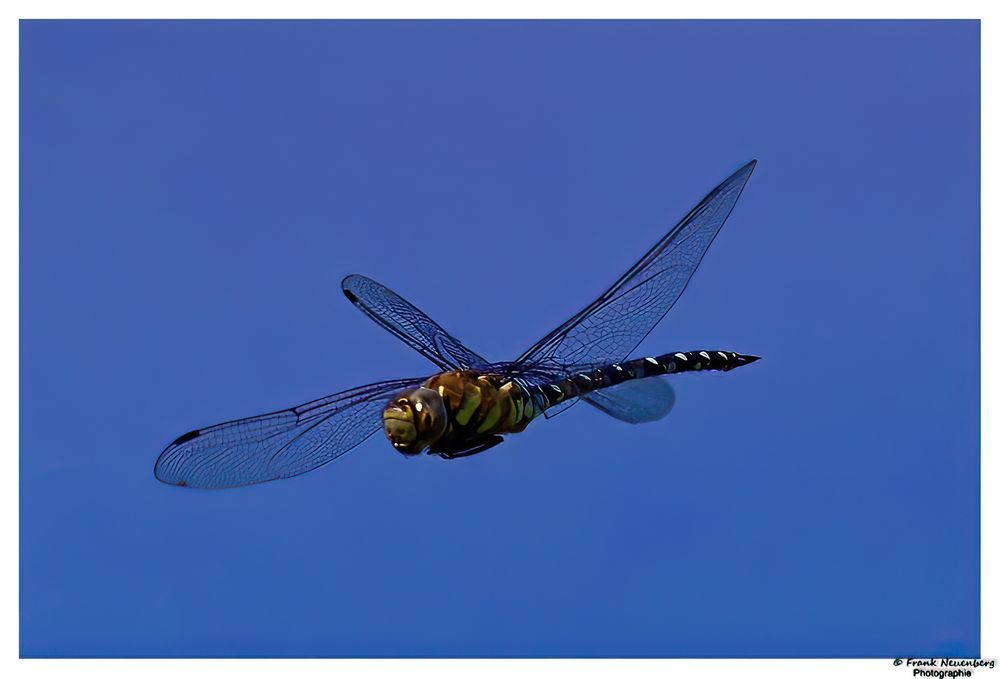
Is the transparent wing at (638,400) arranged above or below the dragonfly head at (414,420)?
above

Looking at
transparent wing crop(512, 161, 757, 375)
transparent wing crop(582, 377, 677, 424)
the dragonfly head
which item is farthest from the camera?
transparent wing crop(582, 377, 677, 424)

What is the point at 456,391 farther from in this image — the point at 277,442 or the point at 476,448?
the point at 277,442

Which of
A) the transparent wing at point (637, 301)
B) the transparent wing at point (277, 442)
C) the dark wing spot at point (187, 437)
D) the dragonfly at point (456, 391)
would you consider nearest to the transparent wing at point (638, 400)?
the dragonfly at point (456, 391)

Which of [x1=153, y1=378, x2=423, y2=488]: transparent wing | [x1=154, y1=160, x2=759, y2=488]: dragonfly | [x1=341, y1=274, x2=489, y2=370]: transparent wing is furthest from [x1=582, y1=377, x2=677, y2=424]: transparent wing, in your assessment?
[x1=153, y1=378, x2=423, y2=488]: transparent wing

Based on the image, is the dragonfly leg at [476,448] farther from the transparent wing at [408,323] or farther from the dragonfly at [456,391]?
the transparent wing at [408,323]

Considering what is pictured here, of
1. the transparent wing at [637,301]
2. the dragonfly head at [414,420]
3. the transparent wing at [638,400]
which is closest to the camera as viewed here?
the dragonfly head at [414,420]

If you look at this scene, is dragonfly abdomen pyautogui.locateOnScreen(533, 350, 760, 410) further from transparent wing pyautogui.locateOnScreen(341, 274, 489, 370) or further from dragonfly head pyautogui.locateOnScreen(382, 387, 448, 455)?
dragonfly head pyautogui.locateOnScreen(382, 387, 448, 455)

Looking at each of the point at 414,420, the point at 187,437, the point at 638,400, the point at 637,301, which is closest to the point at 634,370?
the point at 638,400
